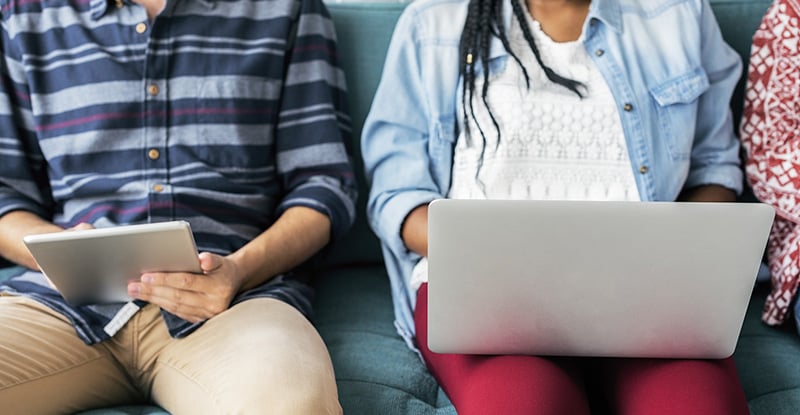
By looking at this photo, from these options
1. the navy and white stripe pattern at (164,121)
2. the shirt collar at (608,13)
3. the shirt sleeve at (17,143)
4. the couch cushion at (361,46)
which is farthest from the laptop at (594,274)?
the shirt sleeve at (17,143)

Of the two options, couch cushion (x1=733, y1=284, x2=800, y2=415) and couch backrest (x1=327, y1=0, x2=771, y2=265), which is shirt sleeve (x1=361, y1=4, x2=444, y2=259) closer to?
couch backrest (x1=327, y1=0, x2=771, y2=265)

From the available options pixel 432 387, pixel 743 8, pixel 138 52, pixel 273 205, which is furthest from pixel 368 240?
pixel 743 8

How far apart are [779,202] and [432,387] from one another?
24.8 inches

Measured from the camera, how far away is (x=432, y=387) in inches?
43.6

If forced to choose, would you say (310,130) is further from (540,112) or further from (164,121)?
(540,112)

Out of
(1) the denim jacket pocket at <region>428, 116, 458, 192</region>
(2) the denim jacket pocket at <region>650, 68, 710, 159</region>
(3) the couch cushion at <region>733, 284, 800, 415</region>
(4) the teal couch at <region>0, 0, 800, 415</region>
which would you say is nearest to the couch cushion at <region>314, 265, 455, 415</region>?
(4) the teal couch at <region>0, 0, 800, 415</region>

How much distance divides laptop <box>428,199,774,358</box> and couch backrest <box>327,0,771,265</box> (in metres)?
0.66

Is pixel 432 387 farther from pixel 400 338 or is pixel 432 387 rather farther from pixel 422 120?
pixel 422 120

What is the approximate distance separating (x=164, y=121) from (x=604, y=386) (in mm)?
770

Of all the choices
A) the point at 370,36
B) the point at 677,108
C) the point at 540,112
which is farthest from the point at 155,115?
the point at 677,108

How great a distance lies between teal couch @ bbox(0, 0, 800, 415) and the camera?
3.43 ft

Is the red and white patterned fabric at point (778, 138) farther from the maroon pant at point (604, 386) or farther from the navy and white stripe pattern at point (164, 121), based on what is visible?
the navy and white stripe pattern at point (164, 121)

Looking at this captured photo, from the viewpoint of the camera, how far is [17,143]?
122cm

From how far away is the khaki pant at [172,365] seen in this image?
3.02ft
